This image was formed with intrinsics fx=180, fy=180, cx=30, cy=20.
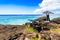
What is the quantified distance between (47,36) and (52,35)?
0.37 metres

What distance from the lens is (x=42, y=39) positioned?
1285 cm

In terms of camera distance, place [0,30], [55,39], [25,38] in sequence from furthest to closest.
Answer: [0,30] → [25,38] → [55,39]

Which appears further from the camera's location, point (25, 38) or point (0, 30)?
point (0, 30)

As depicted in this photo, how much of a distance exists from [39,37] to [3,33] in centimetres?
866

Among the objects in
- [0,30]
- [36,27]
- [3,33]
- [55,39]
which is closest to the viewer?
[55,39]

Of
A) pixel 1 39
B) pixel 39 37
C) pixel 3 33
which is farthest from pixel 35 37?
pixel 3 33

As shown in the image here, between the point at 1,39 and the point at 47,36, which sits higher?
the point at 47,36

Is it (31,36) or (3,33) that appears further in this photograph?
(3,33)

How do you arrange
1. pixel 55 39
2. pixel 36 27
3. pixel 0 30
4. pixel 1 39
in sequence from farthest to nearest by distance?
1. pixel 0 30
2. pixel 1 39
3. pixel 36 27
4. pixel 55 39

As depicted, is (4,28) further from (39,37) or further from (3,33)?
(39,37)

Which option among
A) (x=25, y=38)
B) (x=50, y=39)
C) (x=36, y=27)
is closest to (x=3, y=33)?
(x=36, y=27)

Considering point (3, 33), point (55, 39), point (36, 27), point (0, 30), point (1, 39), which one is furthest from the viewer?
point (0, 30)

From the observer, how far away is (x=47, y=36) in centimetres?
1300

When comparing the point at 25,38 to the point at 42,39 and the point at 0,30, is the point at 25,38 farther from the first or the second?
the point at 0,30
